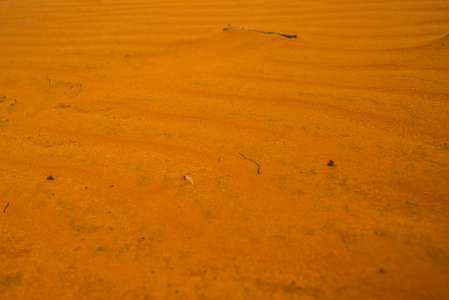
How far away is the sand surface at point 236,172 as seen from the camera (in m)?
0.85

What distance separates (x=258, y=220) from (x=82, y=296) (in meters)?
0.54

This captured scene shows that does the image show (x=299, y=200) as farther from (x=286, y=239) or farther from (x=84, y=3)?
(x=84, y=3)

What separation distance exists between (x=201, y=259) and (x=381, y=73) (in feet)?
5.16

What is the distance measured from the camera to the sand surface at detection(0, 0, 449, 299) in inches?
33.3

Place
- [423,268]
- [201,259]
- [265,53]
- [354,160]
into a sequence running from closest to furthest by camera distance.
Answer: [423,268]
[201,259]
[354,160]
[265,53]

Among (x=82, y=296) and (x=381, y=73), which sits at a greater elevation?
(x=381, y=73)

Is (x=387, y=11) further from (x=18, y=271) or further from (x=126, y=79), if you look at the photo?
(x=18, y=271)

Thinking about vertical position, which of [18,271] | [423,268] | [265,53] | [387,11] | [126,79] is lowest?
[18,271]

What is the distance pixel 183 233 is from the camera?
98cm

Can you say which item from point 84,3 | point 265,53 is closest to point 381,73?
point 265,53

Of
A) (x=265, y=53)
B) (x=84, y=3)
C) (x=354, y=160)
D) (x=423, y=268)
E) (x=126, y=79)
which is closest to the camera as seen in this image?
(x=423, y=268)

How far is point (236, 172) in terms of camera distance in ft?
3.94

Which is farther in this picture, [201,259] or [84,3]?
[84,3]

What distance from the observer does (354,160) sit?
1.19 meters
